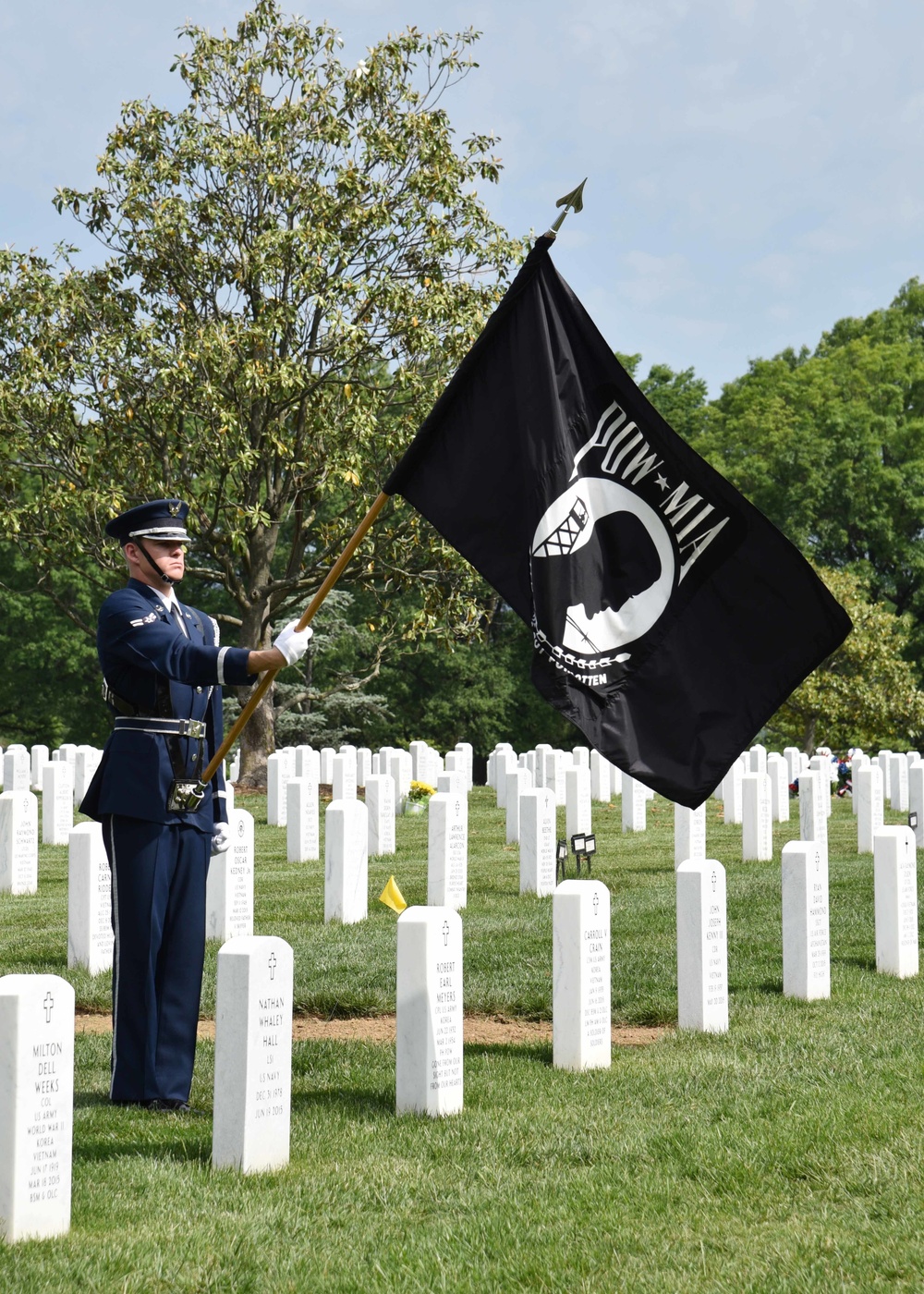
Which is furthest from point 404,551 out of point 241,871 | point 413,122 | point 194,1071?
point 194,1071

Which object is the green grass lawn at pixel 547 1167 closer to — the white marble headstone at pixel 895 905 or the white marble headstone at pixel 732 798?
the white marble headstone at pixel 895 905

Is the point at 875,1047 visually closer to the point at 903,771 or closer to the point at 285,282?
the point at 903,771

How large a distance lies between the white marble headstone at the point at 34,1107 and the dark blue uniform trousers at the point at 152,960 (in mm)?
1523

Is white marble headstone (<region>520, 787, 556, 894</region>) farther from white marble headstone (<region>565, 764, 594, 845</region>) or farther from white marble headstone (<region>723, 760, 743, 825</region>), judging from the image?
white marble headstone (<region>723, 760, 743, 825</region>)

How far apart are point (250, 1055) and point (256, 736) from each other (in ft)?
71.0

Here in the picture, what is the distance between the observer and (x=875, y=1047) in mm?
7004

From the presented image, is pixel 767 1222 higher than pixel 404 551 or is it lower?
lower

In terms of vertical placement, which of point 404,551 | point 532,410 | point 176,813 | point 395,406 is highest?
point 395,406

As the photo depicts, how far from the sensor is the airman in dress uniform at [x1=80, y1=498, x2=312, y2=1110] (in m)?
5.97

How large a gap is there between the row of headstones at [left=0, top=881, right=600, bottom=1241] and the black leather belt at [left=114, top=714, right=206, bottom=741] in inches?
46.0

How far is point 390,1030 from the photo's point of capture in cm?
789

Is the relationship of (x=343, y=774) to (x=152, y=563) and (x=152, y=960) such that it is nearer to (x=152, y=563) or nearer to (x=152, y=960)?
(x=152, y=563)

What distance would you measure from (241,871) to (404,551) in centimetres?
1479

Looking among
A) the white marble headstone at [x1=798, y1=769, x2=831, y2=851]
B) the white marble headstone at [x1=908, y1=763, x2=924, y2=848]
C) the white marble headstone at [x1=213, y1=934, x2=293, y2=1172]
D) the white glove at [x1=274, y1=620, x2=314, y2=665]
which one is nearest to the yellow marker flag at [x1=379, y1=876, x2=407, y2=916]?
the white marble headstone at [x1=798, y1=769, x2=831, y2=851]
